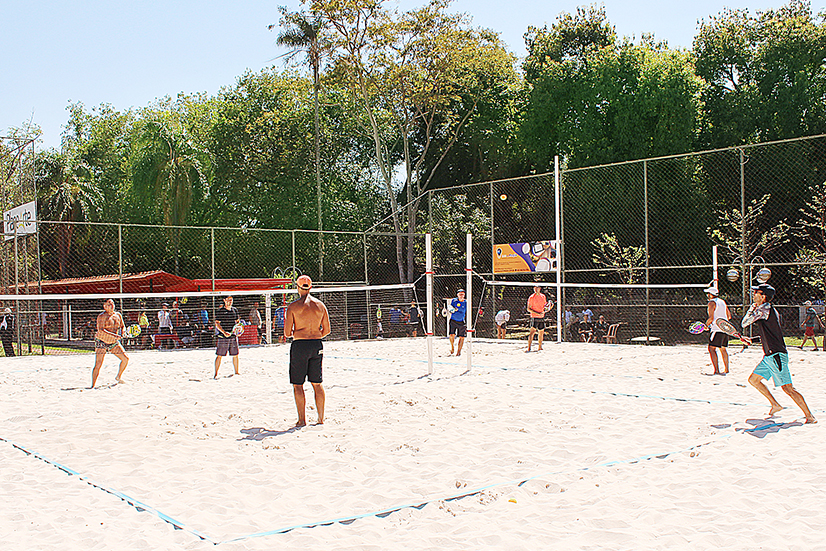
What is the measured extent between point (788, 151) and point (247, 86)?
23181 millimetres

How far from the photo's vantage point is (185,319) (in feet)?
59.8

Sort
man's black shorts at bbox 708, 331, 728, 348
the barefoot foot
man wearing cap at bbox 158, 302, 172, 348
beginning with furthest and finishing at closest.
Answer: man wearing cap at bbox 158, 302, 172, 348 < man's black shorts at bbox 708, 331, 728, 348 < the barefoot foot

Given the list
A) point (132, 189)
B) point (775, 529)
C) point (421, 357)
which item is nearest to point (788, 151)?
point (421, 357)

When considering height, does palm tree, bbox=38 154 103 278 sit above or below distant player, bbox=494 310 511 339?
above

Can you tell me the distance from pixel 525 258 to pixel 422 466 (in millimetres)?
12901

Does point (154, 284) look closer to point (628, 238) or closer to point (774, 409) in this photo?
point (628, 238)

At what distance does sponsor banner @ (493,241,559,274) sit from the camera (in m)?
17.2

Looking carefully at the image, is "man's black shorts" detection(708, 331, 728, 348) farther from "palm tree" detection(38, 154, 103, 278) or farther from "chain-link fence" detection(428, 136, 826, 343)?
"palm tree" detection(38, 154, 103, 278)

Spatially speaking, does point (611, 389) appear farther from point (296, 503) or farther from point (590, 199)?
point (590, 199)

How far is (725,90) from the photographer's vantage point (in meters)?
25.5

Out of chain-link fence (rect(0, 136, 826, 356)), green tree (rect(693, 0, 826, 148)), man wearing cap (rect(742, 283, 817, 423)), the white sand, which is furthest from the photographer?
green tree (rect(693, 0, 826, 148))

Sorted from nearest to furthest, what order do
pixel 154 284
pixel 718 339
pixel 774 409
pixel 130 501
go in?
pixel 130 501 < pixel 774 409 < pixel 718 339 < pixel 154 284

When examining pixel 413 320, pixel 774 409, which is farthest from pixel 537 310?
pixel 774 409

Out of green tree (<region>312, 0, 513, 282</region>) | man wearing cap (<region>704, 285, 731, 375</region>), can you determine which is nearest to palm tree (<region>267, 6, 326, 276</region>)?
green tree (<region>312, 0, 513, 282</region>)
